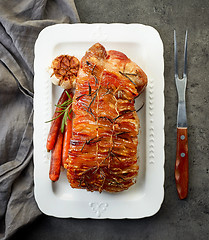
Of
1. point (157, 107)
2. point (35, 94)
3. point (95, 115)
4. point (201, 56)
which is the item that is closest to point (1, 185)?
point (35, 94)

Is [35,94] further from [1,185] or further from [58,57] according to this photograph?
[1,185]

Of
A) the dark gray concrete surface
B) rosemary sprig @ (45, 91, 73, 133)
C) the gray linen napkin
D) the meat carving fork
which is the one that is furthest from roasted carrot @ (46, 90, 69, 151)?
the meat carving fork

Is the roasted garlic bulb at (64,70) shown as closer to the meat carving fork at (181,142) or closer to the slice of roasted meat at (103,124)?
the slice of roasted meat at (103,124)

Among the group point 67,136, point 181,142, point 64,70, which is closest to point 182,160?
point 181,142

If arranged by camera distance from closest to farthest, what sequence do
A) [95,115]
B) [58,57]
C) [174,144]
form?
[95,115], [58,57], [174,144]

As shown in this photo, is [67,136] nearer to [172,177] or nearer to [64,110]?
[64,110]

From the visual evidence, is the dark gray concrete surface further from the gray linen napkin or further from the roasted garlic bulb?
the roasted garlic bulb

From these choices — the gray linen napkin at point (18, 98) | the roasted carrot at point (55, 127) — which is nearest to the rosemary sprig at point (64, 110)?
the roasted carrot at point (55, 127)
